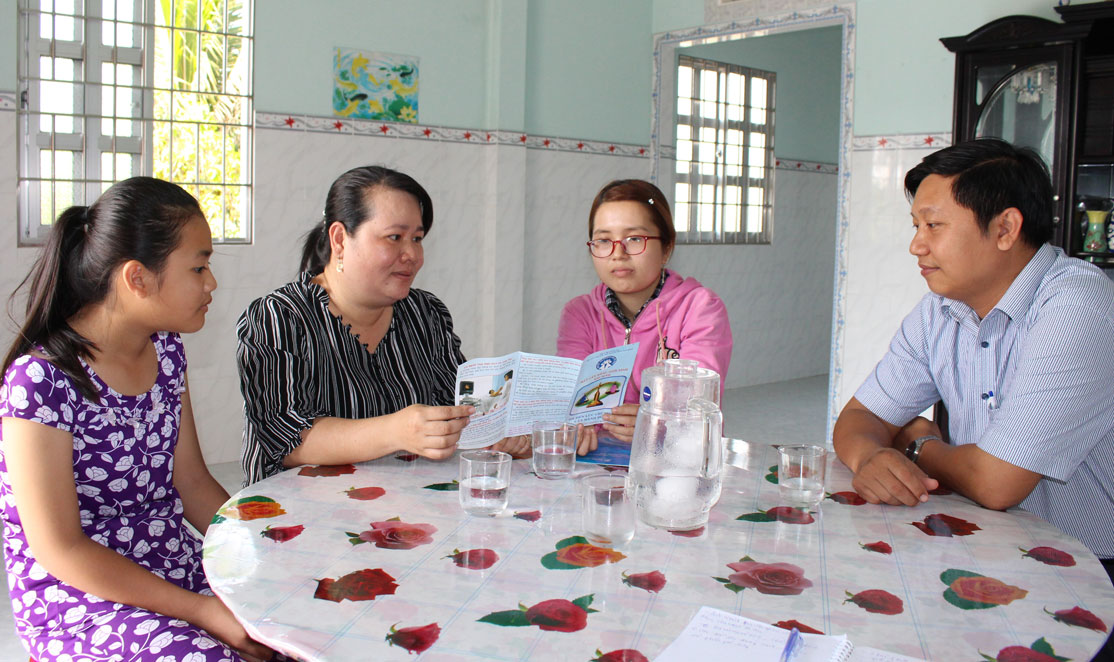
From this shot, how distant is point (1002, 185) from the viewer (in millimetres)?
1962

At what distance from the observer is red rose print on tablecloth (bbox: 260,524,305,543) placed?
1450mm

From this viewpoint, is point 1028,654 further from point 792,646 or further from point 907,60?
point 907,60

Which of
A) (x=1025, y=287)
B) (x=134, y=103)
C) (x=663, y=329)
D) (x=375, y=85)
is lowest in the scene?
(x=663, y=329)

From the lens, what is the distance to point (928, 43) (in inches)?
203

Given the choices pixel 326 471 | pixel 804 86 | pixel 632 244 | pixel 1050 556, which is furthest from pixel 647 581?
pixel 804 86

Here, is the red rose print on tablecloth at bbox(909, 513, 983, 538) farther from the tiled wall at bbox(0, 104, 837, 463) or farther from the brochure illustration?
the tiled wall at bbox(0, 104, 837, 463)

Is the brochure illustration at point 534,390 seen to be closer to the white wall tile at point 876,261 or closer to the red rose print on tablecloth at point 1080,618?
the red rose print on tablecloth at point 1080,618

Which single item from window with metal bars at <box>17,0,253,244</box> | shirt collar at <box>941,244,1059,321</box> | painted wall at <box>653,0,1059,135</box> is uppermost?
painted wall at <box>653,0,1059,135</box>

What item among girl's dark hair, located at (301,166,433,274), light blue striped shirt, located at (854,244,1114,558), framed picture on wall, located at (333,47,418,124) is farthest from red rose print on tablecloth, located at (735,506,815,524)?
framed picture on wall, located at (333,47,418,124)

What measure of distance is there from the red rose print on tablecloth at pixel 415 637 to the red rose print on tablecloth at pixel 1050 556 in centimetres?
100

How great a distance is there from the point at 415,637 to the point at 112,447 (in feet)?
2.88

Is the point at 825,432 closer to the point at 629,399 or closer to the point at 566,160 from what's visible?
the point at 566,160

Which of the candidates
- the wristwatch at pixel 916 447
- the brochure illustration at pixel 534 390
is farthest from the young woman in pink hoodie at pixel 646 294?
the wristwatch at pixel 916 447

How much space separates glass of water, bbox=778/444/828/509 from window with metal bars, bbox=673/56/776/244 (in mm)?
5365
